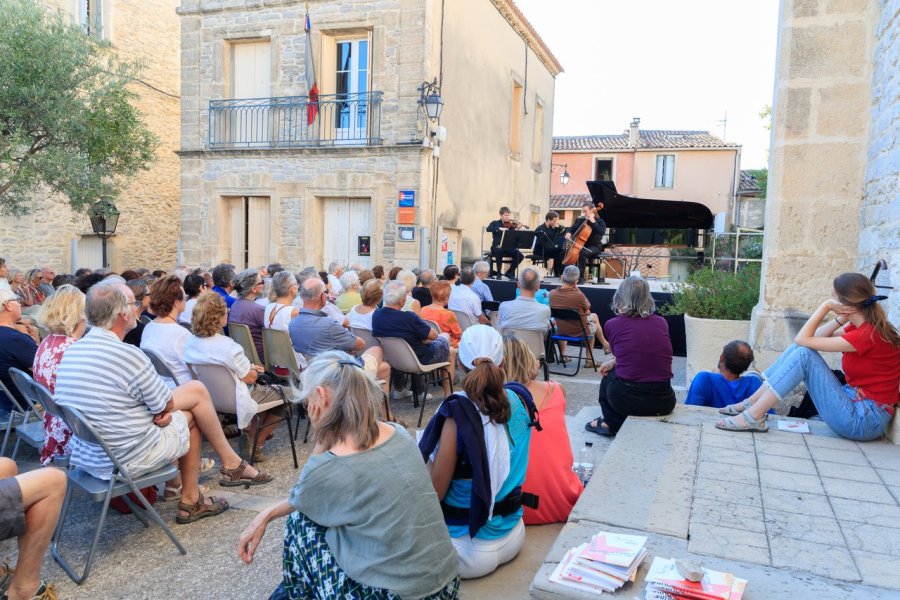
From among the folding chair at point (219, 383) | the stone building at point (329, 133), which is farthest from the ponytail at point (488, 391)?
the stone building at point (329, 133)

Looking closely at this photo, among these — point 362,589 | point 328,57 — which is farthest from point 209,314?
point 328,57

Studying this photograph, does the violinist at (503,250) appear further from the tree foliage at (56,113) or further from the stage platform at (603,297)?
the tree foliage at (56,113)

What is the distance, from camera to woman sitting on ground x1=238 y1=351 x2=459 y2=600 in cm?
186

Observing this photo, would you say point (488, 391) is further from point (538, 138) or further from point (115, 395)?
point (538, 138)

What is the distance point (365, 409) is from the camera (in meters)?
1.94

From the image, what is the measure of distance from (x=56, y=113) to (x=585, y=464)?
28.5 ft

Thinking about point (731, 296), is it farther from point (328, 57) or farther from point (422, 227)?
point (328, 57)

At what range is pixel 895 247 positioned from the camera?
14.3 ft

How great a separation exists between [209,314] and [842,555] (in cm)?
334

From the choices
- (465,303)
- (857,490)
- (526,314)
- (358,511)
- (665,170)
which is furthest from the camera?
(665,170)

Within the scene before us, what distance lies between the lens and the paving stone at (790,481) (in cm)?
321

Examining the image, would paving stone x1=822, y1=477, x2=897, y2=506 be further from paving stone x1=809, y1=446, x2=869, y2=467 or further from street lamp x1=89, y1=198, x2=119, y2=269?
street lamp x1=89, y1=198, x2=119, y2=269

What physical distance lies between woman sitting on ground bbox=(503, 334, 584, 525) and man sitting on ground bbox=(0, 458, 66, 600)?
1834 mm

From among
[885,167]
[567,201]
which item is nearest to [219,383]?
[885,167]
